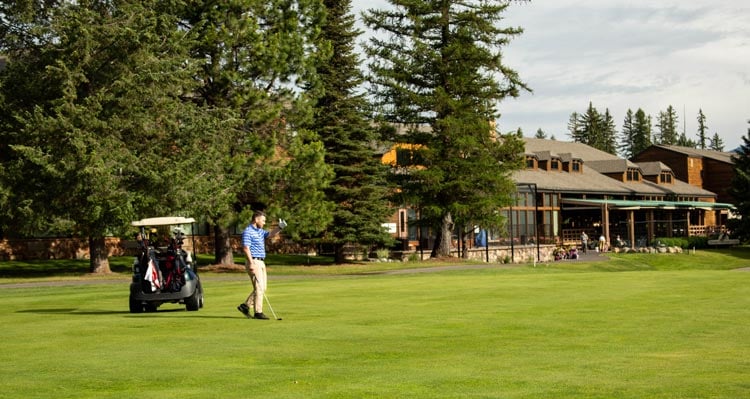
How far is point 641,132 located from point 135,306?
159980 millimetres

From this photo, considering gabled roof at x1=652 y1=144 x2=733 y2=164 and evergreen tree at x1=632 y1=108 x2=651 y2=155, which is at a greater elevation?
evergreen tree at x1=632 y1=108 x2=651 y2=155

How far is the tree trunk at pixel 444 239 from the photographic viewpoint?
50.8 meters

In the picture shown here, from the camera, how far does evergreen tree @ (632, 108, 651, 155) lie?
6585 inches

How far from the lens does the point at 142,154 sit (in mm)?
37844

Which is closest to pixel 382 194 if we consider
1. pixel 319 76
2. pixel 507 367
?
pixel 319 76

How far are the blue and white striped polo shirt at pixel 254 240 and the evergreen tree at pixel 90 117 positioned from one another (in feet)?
66.2

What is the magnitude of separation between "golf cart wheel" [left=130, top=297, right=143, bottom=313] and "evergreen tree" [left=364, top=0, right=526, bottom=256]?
3076 centimetres

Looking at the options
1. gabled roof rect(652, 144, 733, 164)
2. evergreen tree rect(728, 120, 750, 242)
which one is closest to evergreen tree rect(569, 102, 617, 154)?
gabled roof rect(652, 144, 733, 164)

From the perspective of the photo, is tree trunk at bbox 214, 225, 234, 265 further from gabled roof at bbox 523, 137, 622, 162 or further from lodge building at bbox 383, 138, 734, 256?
gabled roof at bbox 523, 137, 622, 162

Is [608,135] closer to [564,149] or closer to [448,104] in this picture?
[564,149]

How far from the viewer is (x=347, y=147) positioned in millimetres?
47969

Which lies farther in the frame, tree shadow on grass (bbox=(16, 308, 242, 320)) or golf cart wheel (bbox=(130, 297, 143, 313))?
golf cart wheel (bbox=(130, 297, 143, 313))

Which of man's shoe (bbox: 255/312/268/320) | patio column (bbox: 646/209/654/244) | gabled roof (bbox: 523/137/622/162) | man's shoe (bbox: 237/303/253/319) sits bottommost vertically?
man's shoe (bbox: 255/312/268/320)

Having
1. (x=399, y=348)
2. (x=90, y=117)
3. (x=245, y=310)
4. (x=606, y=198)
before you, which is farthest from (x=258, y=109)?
(x=606, y=198)
